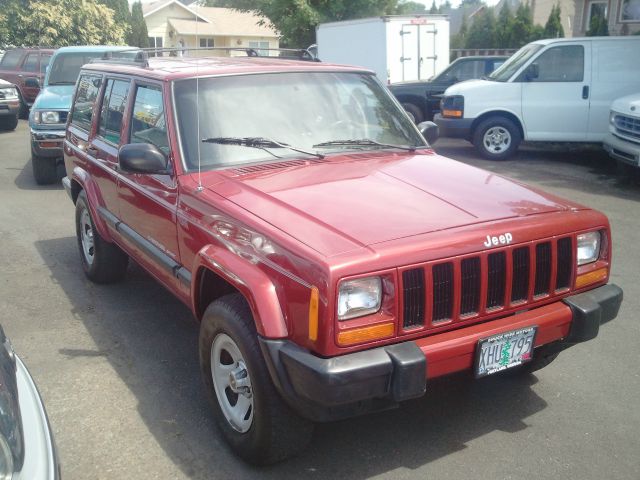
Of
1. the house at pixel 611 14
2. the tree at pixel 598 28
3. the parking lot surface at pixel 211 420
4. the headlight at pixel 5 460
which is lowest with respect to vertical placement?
the parking lot surface at pixel 211 420

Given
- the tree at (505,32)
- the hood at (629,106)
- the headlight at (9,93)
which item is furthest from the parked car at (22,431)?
the tree at (505,32)

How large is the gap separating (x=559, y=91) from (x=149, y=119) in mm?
8426

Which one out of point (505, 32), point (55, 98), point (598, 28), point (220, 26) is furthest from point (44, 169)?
point (220, 26)

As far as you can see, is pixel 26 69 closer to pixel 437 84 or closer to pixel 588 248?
pixel 437 84

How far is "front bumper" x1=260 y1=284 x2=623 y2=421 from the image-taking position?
9.02ft

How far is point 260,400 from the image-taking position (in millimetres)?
3041

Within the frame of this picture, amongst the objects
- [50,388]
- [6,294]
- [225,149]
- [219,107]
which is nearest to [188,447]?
[50,388]

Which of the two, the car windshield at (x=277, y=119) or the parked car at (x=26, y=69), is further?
the parked car at (x=26, y=69)

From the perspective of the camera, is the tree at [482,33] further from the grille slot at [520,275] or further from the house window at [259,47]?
the grille slot at [520,275]

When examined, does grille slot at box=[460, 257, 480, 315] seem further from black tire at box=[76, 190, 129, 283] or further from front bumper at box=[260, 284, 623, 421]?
black tire at box=[76, 190, 129, 283]

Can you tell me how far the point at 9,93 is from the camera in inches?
623

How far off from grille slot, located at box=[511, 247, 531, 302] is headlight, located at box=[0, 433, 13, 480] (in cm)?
217

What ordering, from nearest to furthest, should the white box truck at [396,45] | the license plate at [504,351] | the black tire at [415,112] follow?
the license plate at [504,351]
the black tire at [415,112]
the white box truck at [396,45]

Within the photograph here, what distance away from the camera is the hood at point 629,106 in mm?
9016
